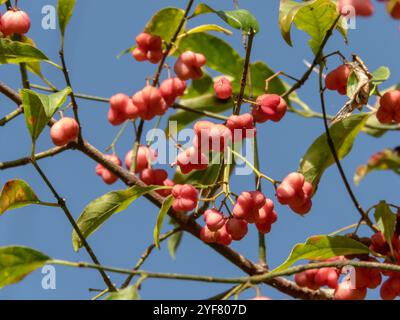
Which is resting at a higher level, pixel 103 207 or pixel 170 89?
pixel 170 89

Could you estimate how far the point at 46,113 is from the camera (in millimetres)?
1537

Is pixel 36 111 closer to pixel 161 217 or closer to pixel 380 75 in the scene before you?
pixel 161 217

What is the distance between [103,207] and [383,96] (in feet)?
2.02

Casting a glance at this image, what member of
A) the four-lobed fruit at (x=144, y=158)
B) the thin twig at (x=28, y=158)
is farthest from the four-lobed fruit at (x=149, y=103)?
the thin twig at (x=28, y=158)

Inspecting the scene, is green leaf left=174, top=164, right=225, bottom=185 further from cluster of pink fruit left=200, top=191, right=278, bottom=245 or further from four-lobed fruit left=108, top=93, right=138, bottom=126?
cluster of pink fruit left=200, top=191, right=278, bottom=245

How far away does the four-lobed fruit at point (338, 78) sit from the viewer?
5.57 feet

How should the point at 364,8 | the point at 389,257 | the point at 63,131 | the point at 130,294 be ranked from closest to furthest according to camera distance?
1. the point at 130,294
2. the point at 364,8
3. the point at 389,257
4. the point at 63,131

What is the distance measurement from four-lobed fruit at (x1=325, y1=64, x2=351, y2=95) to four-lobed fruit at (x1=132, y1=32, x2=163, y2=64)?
1.58 ft

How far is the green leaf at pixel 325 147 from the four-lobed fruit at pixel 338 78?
0.08 meters

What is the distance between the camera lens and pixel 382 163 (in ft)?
8.93

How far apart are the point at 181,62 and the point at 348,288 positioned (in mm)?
691

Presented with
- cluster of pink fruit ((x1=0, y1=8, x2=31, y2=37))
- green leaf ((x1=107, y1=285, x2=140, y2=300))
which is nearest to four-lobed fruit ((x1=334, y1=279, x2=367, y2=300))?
green leaf ((x1=107, y1=285, x2=140, y2=300))

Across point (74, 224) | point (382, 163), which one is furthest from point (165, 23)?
point (382, 163)
